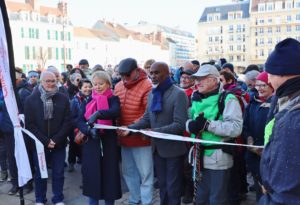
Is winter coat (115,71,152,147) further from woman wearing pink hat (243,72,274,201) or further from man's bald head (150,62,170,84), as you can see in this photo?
woman wearing pink hat (243,72,274,201)

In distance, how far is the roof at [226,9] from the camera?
279 ft

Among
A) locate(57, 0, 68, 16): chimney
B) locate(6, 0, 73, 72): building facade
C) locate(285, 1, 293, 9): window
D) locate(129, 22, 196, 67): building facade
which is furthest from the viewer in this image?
locate(129, 22, 196, 67): building facade

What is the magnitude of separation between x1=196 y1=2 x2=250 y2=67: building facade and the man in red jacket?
271ft

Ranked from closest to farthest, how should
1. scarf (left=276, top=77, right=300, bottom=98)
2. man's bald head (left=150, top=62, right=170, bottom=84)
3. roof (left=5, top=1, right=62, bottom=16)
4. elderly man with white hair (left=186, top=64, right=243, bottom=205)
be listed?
scarf (left=276, top=77, right=300, bottom=98) < elderly man with white hair (left=186, top=64, right=243, bottom=205) < man's bald head (left=150, top=62, right=170, bottom=84) < roof (left=5, top=1, right=62, bottom=16)

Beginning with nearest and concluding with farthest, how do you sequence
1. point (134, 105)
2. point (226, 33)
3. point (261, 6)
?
point (134, 105)
point (261, 6)
point (226, 33)

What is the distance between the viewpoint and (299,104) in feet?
6.04

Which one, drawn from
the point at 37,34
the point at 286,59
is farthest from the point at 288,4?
the point at 286,59

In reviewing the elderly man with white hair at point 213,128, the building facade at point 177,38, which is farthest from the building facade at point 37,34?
the building facade at point 177,38

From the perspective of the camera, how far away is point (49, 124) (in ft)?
16.1

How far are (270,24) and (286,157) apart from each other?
85972mm

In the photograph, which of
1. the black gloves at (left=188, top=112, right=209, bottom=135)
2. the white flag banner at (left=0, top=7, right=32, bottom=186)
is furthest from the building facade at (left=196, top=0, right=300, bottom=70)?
the white flag banner at (left=0, top=7, right=32, bottom=186)

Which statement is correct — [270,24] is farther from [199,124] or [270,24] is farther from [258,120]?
[199,124]

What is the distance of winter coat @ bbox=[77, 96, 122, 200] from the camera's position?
443 cm

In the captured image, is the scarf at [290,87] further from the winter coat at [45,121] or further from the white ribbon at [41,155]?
the winter coat at [45,121]
